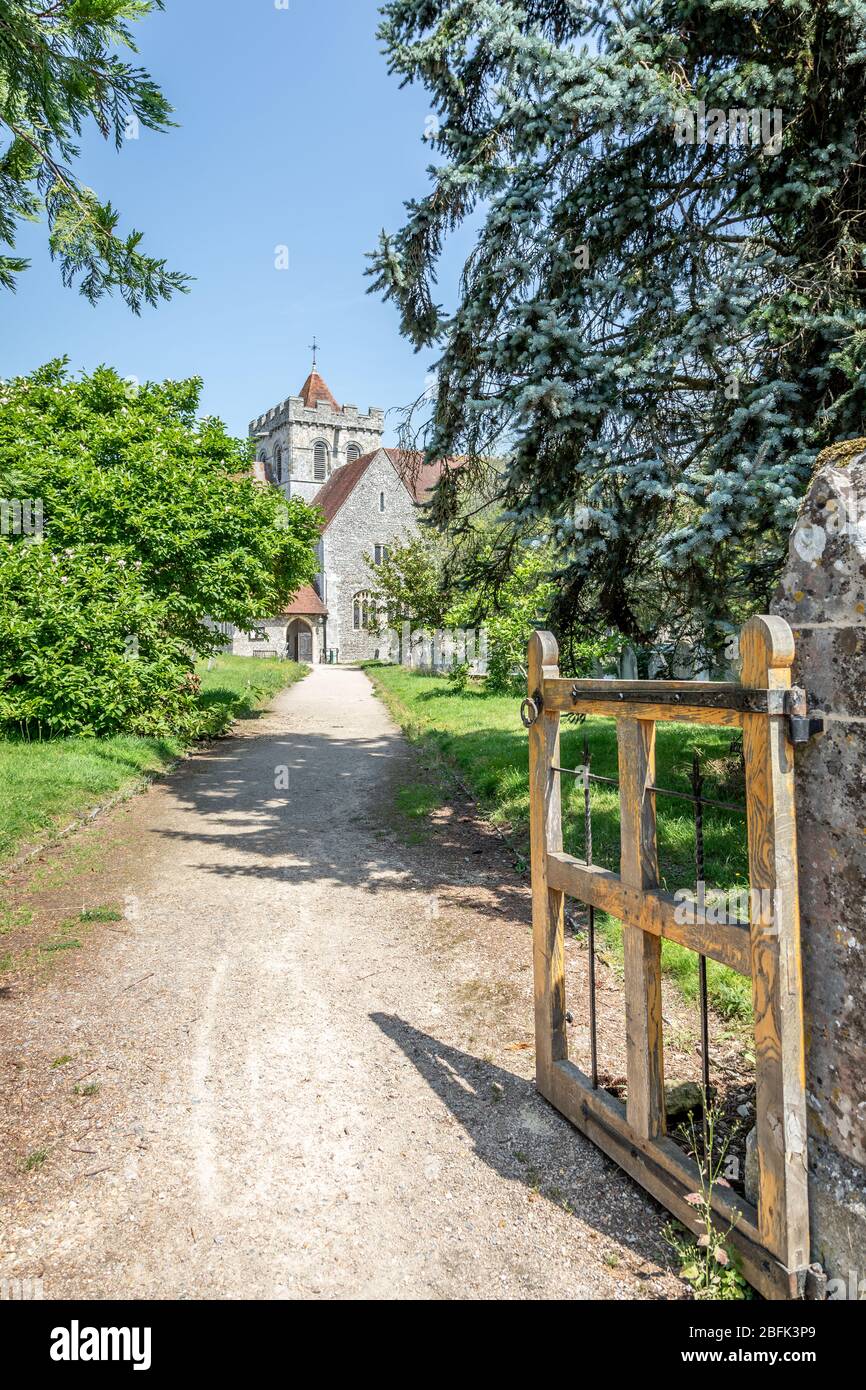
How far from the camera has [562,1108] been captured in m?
3.40

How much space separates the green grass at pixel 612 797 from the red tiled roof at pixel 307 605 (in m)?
35.5

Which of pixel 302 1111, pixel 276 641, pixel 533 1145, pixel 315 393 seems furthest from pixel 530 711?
pixel 315 393

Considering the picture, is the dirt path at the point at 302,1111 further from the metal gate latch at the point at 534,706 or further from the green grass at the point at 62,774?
the metal gate latch at the point at 534,706

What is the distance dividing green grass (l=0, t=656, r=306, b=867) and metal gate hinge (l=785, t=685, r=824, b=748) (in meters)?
5.40

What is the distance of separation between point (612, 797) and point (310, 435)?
188 feet

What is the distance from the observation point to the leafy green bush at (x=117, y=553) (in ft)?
37.3

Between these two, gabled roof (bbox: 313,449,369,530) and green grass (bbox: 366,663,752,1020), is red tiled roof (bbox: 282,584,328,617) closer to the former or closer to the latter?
gabled roof (bbox: 313,449,369,530)

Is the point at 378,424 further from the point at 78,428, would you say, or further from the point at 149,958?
the point at 149,958

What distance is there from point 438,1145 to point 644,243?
6283 millimetres

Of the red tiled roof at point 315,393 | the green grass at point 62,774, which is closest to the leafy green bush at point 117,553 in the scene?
the green grass at point 62,774

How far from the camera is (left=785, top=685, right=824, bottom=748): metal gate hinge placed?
217cm

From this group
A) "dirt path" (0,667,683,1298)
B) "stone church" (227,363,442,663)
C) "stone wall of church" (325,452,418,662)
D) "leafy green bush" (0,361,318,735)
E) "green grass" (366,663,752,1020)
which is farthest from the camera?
"stone wall of church" (325,452,418,662)

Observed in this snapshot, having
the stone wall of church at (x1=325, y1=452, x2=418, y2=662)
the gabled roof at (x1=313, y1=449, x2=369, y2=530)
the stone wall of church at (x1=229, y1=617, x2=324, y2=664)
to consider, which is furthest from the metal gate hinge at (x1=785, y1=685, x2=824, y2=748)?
the stone wall of church at (x1=229, y1=617, x2=324, y2=664)
